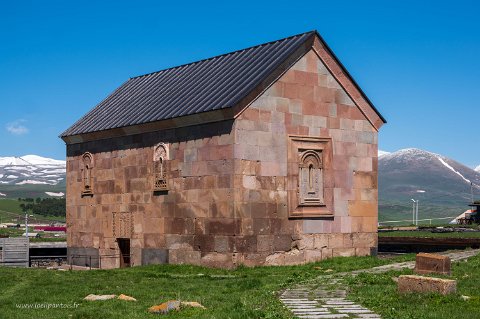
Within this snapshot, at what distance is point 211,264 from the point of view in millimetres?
25391

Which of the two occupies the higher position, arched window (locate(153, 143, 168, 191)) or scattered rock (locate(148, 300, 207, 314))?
arched window (locate(153, 143, 168, 191))

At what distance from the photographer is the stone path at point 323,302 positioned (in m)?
13.4

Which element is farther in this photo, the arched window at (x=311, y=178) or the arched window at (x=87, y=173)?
the arched window at (x=87, y=173)

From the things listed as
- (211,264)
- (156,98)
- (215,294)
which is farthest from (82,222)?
(215,294)

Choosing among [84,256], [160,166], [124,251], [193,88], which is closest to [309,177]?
[160,166]

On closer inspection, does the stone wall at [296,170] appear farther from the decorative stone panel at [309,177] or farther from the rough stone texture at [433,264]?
the rough stone texture at [433,264]

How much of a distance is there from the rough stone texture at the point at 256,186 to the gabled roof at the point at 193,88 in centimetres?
65

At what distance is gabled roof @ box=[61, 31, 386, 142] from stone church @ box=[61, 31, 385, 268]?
0.30 feet

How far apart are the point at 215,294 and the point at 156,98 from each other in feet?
50.9

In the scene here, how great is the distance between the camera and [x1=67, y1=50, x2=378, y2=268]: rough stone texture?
2494cm

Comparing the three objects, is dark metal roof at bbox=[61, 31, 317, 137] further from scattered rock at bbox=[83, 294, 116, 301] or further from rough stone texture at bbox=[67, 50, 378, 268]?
scattered rock at bbox=[83, 294, 116, 301]

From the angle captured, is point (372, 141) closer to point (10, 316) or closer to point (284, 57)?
point (284, 57)

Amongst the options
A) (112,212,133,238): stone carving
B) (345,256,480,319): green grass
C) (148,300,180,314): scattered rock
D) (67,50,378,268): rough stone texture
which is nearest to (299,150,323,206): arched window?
(67,50,378,268): rough stone texture

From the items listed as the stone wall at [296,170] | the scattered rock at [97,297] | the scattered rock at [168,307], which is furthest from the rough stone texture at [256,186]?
the scattered rock at [168,307]
